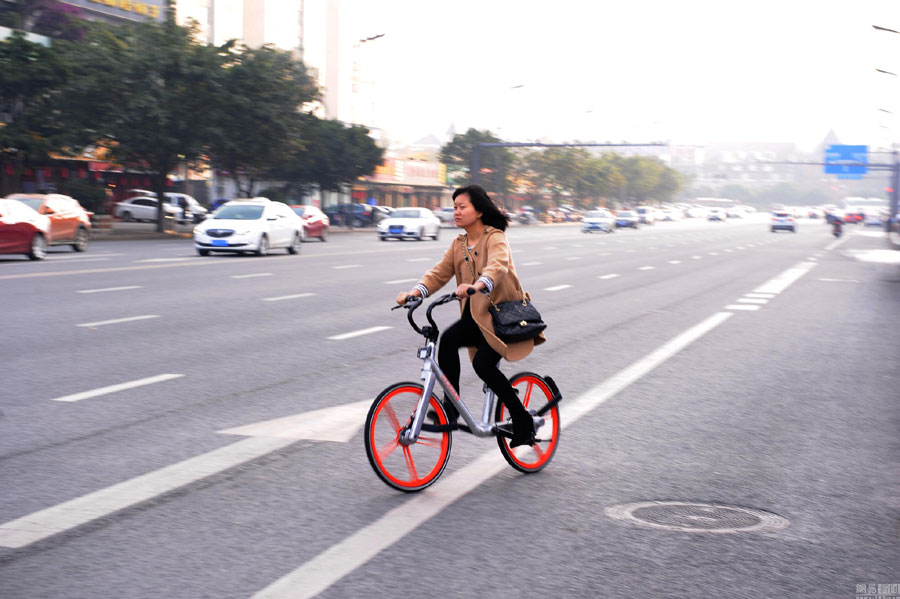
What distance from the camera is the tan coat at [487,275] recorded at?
19.0 ft

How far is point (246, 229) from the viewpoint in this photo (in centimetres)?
2872

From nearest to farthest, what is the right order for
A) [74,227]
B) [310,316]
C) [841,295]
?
[310,316], [841,295], [74,227]

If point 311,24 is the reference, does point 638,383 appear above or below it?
below

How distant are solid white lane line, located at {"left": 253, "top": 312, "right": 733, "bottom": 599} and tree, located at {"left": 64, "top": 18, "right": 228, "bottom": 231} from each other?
1374 inches

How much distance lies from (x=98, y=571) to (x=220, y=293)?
13.6 metres

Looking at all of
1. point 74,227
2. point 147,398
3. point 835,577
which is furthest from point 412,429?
point 74,227

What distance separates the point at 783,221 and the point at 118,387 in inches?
2852


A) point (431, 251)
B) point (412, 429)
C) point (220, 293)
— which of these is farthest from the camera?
point (431, 251)

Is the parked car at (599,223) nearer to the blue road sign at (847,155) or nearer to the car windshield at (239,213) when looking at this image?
the blue road sign at (847,155)

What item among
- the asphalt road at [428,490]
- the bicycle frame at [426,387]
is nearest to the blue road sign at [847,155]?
the asphalt road at [428,490]

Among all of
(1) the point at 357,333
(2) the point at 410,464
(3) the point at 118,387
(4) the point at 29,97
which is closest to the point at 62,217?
(4) the point at 29,97

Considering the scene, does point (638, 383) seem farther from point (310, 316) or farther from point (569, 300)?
point (569, 300)

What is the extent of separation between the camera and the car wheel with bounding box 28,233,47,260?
2480cm

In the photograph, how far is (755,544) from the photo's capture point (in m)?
4.91
